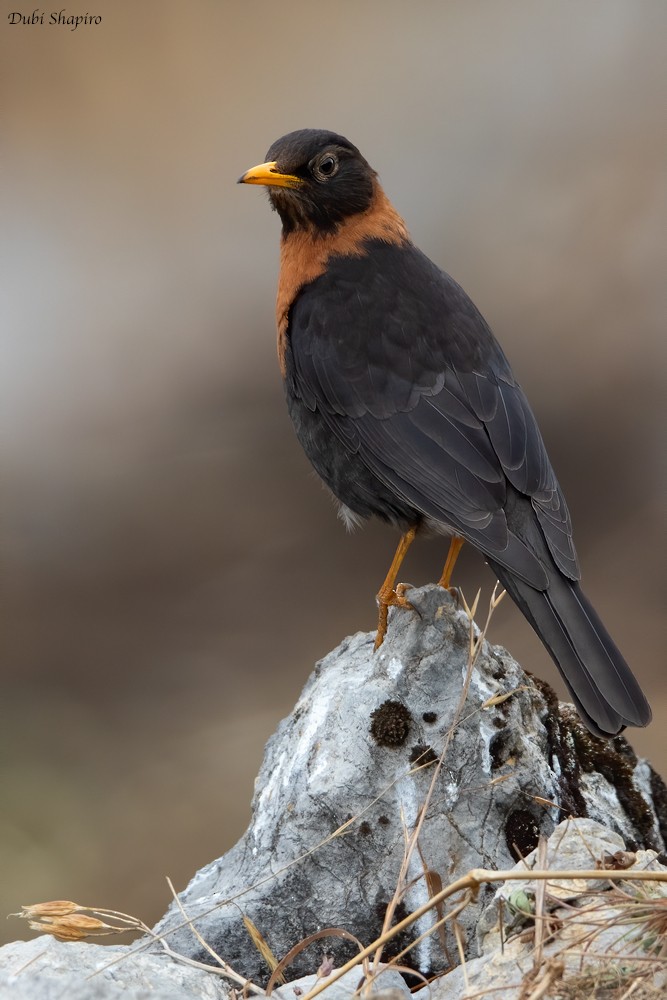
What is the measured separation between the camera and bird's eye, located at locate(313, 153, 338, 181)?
4417 mm

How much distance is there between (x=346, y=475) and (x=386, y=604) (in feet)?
1.86

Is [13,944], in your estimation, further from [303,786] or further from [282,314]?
[282,314]

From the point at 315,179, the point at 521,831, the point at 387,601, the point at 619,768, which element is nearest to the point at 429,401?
the point at 387,601

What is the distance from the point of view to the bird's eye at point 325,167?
4.42m

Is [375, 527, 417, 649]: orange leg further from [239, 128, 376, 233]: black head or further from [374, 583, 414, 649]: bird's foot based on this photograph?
[239, 128, 376, 233]: black head

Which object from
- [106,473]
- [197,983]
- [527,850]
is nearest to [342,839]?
[527,850]

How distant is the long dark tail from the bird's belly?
66cm

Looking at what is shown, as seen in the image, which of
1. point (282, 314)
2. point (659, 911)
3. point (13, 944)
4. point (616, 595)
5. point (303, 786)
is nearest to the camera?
point (659, 911)

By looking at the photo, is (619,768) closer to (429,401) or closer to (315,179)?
(429,401)

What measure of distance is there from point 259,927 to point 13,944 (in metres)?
0.78

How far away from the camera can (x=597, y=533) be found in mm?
6727

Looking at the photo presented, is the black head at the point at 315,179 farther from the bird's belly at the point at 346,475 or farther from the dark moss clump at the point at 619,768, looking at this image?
the dark moss clump at the point at 619,768

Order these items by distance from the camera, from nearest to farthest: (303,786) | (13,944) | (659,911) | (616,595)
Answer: (659,911) → (13,944) → (303,786) → (616,595)

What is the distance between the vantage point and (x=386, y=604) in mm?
3879
